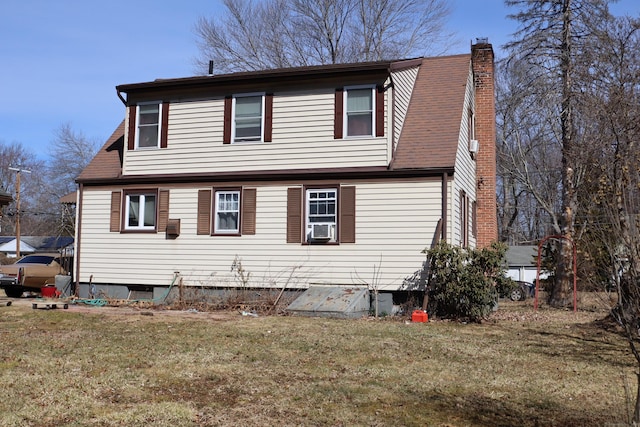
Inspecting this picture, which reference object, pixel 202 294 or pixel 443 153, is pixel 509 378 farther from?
pixel 202 294

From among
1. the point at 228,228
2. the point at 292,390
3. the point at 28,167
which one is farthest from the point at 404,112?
the point at 28,167

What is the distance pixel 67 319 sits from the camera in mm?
12711

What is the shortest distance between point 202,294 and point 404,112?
6938mm

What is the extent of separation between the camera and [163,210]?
1673cm

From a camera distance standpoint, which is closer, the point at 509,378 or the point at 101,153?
the point at 509,378

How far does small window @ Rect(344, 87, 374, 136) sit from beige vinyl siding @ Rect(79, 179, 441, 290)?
137cm

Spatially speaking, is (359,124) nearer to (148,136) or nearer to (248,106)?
(248,106)

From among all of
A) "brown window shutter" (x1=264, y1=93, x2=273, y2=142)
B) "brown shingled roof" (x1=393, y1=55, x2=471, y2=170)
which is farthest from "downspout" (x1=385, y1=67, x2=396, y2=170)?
"brown window shutter" (x1=264, y1=93, x2=273, y2=142)

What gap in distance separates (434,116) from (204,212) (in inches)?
251

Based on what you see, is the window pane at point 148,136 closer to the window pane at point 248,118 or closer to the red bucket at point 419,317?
the window pane at point 248,118

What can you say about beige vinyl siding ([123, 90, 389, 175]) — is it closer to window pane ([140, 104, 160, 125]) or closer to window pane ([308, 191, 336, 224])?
window pane ([140, 104, 160, 125])

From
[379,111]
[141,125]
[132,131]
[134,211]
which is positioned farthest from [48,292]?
[379,111]

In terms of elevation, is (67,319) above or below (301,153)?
below

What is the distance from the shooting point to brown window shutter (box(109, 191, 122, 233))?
17.2 metres
